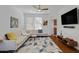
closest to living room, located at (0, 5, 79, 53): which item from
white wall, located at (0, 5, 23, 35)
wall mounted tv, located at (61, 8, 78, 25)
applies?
white wall, located at (0, 5, 23, 35)

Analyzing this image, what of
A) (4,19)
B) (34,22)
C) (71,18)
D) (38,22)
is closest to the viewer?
(71,18)

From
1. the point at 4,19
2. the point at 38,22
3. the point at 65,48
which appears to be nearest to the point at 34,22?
the point at 38,22

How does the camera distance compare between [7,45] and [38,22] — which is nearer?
[7,45]

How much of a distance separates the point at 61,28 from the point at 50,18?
2.88ft

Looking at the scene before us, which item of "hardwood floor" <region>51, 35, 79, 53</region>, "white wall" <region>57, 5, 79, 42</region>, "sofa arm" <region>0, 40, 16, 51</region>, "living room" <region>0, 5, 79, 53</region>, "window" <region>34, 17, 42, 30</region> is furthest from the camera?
"window" <region>34, 17, 42, 30</region>

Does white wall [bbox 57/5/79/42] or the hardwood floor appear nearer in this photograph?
the hardwood floor

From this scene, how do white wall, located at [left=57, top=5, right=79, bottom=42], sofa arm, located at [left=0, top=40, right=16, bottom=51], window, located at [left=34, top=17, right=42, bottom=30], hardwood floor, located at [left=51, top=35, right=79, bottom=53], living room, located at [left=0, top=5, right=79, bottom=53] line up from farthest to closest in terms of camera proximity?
1. window, located at [left=34, top=17, right=42, bottom=30]
2. living room, located at [left=0, top=5, right=79, bottom=53]
3. sofa arm, located at [left=0, top=40, right=16, bottom=51]
4. white wall, located at [left=57, top=5, right=79, bottom=42]
5. hardwood floor, located at [left=51, top=35, right=79, bottom=53]

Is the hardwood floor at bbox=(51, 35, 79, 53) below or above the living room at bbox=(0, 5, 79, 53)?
below

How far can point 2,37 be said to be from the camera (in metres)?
4.05

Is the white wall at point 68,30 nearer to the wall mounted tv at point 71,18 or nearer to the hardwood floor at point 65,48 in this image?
the wall mounted tv at point 71,18

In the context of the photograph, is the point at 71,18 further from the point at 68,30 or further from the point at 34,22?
the point at 34,22

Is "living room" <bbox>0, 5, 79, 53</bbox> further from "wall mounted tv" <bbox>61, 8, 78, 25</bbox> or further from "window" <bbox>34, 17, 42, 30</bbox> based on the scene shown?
"wall mounted tv" <bbox>61, 8, 78, 25</bbox>
